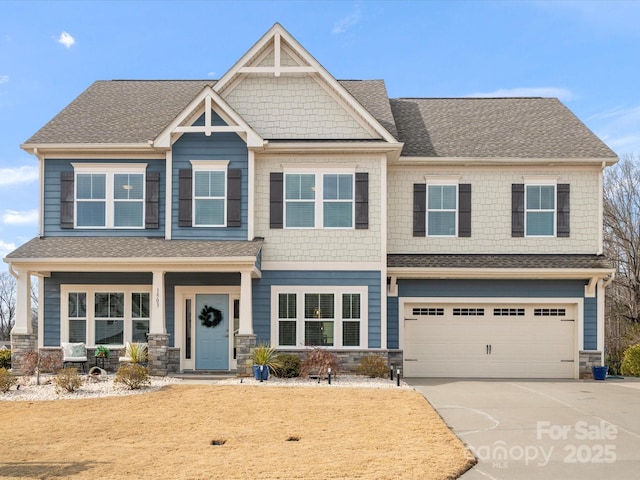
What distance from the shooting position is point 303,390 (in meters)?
15.4

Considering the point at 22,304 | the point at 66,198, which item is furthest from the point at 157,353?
the point at 66,198

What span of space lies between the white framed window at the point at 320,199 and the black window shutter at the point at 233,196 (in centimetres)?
133

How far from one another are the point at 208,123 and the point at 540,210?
10096 millimetres

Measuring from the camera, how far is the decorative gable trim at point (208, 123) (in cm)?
1856

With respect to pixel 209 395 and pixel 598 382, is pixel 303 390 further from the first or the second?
pixel 598 382

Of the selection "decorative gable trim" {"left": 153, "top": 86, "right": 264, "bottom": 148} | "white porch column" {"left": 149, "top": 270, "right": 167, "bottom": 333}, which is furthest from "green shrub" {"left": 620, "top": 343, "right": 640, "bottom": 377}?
"white porch column" {"left": 149, "top": 270, "right": 167, "bottom": 333}

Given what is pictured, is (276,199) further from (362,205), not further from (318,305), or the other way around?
(318,305)

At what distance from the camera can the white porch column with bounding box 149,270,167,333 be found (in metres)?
17.8

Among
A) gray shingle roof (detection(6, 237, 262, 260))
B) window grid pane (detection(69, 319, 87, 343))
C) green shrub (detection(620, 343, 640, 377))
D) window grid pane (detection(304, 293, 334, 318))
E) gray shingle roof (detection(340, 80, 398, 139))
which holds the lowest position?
green shrub (detection(620, 343, 640, 377))

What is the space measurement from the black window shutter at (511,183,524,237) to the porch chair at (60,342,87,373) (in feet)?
42.1

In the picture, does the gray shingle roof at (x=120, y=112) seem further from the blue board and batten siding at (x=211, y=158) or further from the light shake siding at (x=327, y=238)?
Result: the light shake siding at (x=327, y=238)

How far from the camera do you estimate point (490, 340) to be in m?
19.9

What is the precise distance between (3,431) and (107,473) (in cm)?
386

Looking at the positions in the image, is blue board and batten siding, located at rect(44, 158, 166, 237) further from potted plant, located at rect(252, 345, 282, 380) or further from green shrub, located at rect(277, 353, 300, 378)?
green shrub, located at rect(277, 353, 300, 378)
